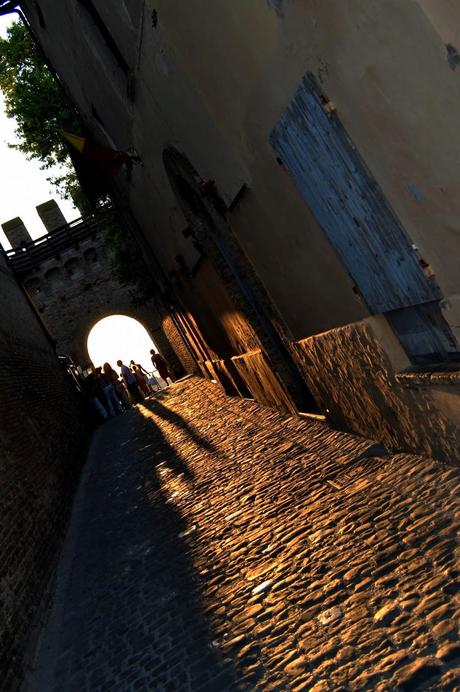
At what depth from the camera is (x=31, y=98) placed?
22875 mm

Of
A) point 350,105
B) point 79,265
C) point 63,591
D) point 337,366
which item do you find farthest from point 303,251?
point 79,265

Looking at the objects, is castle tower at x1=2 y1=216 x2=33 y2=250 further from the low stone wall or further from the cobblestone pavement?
the low stone wall

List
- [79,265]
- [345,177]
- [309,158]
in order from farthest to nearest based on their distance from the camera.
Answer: [79,265]
[309,158]
[345,177]

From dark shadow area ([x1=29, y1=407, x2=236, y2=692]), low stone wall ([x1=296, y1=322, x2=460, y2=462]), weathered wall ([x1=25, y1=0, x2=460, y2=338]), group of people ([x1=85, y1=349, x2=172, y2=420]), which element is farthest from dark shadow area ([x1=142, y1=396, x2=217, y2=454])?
group of people ([x1=85, y1=349, x2=172, y2=420])

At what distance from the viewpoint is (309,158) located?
15.3 feet

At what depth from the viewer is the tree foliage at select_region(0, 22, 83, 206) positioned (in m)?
22.8

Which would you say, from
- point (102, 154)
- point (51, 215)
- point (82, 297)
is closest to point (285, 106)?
point (102, 154)

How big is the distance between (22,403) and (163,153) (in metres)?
3.94

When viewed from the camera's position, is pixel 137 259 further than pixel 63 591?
Yes

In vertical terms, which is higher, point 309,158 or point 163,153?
point 163,153

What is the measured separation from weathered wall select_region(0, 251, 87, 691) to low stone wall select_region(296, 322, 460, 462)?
316cm

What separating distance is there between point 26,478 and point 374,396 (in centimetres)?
411

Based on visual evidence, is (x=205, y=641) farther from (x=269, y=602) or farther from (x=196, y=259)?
(x=196, y=259)

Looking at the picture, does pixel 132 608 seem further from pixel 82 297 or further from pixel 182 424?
pixel 82 297
